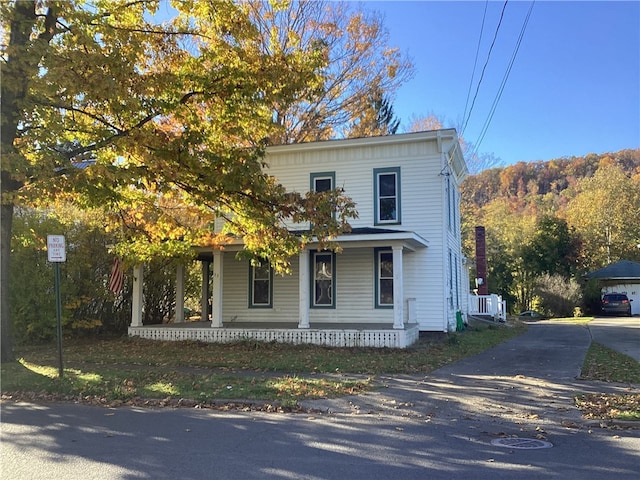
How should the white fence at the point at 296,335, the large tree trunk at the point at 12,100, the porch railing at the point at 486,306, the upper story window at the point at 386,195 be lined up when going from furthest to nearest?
the porch railing at the point at 486,306 < the upper story window at the point at 386,195 < the white fence at the point at 296,335 < the large tree trunk at the point at 12,100

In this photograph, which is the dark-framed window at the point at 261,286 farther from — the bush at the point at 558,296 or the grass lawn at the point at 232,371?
the bush at the point at 558,296

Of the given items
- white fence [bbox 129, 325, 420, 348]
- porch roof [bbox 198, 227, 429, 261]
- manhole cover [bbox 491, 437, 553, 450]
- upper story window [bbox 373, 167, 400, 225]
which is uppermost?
upper story window [bbox 373, 167, 400, 225]

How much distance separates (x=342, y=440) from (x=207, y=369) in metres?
5.64

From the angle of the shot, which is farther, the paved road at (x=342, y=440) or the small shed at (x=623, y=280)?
the small shed at (x=623, y=280)

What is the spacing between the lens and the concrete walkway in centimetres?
695

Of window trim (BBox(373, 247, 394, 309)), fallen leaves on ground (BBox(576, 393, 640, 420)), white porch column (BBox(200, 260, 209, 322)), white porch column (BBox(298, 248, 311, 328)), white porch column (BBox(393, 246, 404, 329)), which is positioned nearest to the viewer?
fallen leaves on ground (BBox(576, 393, 640, 420))

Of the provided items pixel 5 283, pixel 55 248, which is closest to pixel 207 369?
pixel 55 248

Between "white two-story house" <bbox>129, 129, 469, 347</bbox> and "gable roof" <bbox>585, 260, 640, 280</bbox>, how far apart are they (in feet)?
77.7

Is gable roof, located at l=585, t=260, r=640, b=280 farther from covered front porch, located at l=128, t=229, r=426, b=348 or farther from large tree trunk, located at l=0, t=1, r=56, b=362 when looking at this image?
large tree trunk, located at l=0, t=1, r=56, b=362

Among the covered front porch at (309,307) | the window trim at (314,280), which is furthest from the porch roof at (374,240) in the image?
the window trim at (314,280)

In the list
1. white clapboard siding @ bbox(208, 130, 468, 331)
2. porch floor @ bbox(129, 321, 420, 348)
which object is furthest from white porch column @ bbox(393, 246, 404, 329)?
white clapboard siding @ bbox(208, 130, 468, 331)

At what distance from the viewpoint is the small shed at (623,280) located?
36000 mm

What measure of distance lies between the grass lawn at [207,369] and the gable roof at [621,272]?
82.9 feet

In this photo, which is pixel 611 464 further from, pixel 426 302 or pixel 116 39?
pixel 426 302
